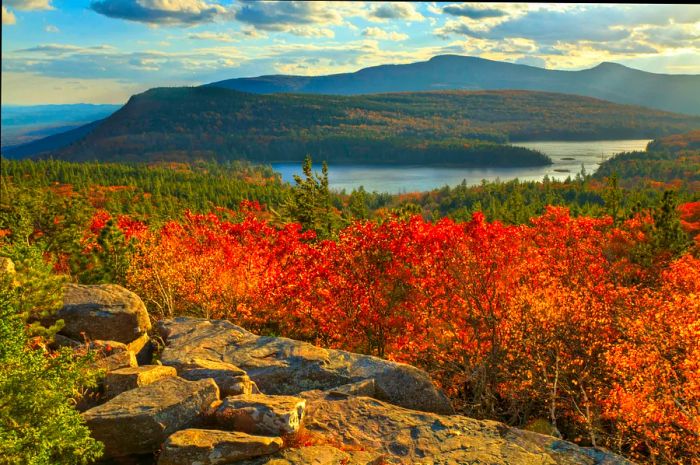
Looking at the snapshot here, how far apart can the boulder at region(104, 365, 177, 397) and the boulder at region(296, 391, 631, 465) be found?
15.2 feet

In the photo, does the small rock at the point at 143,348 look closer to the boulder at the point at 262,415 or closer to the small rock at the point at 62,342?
the small rock at the point at 62,342

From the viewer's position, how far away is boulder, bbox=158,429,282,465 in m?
11.9

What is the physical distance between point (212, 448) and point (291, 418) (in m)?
1.93

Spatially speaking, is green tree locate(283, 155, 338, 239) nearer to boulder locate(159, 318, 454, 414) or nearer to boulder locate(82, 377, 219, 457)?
boulder locate(159, 318, 454, 414)

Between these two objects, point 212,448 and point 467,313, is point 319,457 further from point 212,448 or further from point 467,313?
point 467,313

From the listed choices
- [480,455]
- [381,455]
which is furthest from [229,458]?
[480,455]

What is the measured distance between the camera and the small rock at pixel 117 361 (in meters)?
17.2

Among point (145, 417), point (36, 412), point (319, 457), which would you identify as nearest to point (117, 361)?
point (145, 417)

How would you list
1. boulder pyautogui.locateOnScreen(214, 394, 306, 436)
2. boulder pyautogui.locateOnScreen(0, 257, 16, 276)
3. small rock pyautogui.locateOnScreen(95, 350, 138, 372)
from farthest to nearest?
boulder pyautogui.locateOnScreen(0, 257, 16, 276), small rock pyautogui.locateOnScreen(95, 350, 138, 372), boulder pyautogui.locateOnScreen(214, 394, 306, 436)

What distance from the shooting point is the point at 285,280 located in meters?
29.6

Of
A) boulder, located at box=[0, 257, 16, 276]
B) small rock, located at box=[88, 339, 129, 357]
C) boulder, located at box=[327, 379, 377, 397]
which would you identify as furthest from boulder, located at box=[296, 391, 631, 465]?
boulder, located at box=[0, 257, 16, 276]

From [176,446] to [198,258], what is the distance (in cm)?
1999

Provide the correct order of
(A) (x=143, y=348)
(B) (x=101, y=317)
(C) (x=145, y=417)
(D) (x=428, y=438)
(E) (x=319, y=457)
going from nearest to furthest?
(E) (x=319, y=457) → (C) (x=145, y=417) → (D) (x=428, y=438) → (B) (x=101, y=317) → (A) (x=143, y=348)

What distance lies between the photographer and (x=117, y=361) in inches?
701
